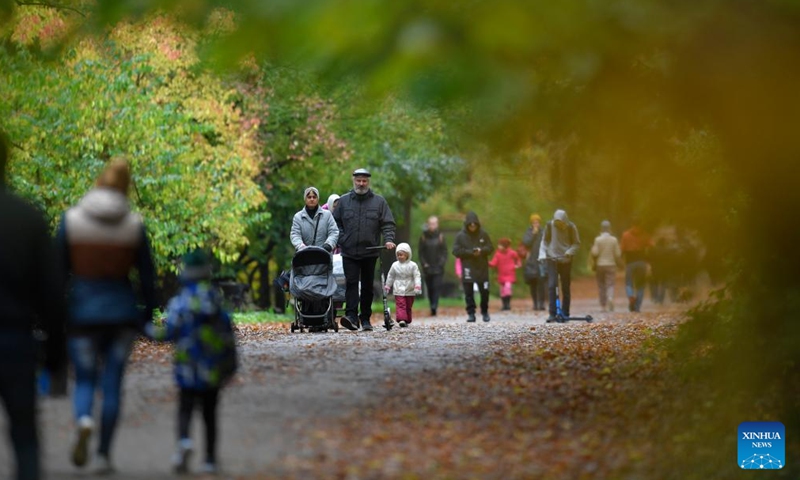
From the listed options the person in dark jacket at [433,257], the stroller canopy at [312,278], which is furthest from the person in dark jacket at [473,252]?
the stroller canopy at [312,278]

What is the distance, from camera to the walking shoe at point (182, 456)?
949 cm

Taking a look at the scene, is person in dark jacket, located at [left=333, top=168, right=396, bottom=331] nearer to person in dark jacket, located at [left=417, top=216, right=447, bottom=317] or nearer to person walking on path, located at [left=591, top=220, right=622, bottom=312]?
person in dark jacket, located at [left=417, top=216, right=447, bottom=317]

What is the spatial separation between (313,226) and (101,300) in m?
11.3

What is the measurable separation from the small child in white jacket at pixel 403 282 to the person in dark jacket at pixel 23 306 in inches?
601

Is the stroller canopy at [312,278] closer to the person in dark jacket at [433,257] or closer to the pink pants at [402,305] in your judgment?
the pink pants at [402,305]

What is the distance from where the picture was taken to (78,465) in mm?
9539

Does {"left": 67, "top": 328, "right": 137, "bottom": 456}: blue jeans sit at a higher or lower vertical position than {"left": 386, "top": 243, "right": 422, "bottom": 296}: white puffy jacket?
lower

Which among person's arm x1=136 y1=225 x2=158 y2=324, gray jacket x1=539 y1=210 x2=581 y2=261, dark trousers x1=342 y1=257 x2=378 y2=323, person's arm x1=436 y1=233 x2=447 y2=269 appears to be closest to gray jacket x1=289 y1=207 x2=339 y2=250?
dark trousers x1=342 y1=257 x2=378 y2=323

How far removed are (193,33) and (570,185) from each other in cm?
546

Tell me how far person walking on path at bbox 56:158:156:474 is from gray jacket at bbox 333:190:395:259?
11.0 metres

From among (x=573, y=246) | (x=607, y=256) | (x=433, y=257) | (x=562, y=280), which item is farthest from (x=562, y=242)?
(x=433, y=257)

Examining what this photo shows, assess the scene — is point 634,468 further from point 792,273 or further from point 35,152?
point 35,152

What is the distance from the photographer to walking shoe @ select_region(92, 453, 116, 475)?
9.47 metres

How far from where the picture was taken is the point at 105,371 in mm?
9734
